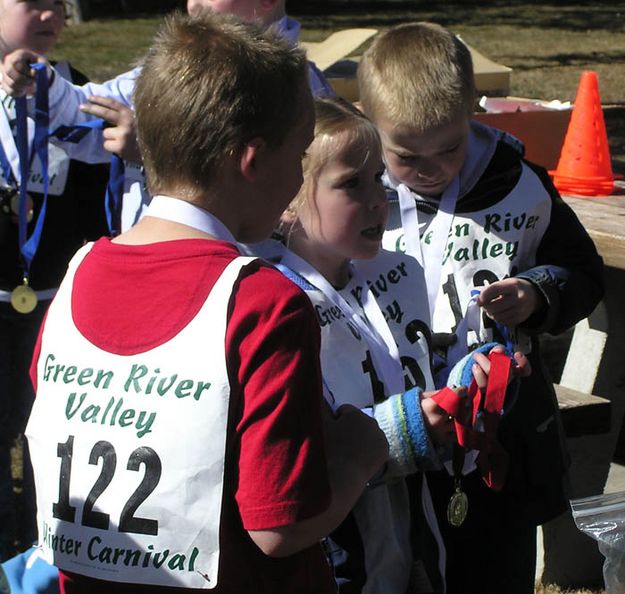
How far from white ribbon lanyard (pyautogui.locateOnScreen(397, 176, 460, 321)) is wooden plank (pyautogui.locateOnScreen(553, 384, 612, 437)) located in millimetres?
1180

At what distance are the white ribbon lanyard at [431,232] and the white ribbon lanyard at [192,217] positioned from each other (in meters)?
1.04

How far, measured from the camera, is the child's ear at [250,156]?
5.39 feet

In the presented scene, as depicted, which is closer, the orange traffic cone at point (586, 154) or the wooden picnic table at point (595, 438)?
the wooden picnic table at point (595, 438)

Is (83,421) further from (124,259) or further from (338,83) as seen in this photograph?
(338,83)

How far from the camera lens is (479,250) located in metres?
2.71

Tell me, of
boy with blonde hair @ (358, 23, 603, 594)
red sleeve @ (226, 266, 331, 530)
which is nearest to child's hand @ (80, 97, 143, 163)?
boy with blonde hair @ (358, 23, 603, 594)

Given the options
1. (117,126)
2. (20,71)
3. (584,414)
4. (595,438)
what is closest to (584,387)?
(595,438)

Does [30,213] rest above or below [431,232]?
below

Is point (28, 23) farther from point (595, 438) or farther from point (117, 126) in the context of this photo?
point (595, 438)

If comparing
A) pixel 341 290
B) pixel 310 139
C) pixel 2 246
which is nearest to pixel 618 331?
pixel 341 290

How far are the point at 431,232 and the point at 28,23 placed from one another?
1.51m

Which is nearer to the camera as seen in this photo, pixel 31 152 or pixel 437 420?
pixel 437 420

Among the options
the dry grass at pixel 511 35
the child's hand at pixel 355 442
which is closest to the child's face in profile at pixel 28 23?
the child's hand at pixel 355 442

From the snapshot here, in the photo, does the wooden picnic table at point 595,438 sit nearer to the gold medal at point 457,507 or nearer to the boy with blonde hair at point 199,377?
the gold medal at point 457,507
